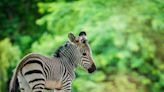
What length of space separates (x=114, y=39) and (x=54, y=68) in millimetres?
9974

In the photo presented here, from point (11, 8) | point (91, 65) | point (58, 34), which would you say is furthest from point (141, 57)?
point (91, 65)

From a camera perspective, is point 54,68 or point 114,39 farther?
point 114,39

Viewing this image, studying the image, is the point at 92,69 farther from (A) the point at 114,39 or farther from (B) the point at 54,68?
(A) the point at 114,39

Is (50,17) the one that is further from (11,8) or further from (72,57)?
(72,57)

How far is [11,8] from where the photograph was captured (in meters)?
15.9

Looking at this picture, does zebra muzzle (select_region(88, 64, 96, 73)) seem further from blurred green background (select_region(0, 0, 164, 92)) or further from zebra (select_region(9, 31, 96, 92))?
blurred green background (select_region(0, 0, 164, 92))

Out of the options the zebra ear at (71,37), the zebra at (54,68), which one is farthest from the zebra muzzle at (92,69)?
the zebra ear at (71,37)

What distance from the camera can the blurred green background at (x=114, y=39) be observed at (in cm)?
1255

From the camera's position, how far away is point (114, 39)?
40.5 ft

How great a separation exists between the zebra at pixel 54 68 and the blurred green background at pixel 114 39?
9580mm

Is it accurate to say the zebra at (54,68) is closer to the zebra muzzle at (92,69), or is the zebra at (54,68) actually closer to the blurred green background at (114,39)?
the zebra muzzle at (92,69)

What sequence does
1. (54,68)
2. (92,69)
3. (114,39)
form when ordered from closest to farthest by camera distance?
(54,68) → (92,69) → (114,39)

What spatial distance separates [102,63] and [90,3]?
1.57 metres

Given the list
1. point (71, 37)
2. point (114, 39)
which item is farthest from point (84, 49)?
point (114, 39)
